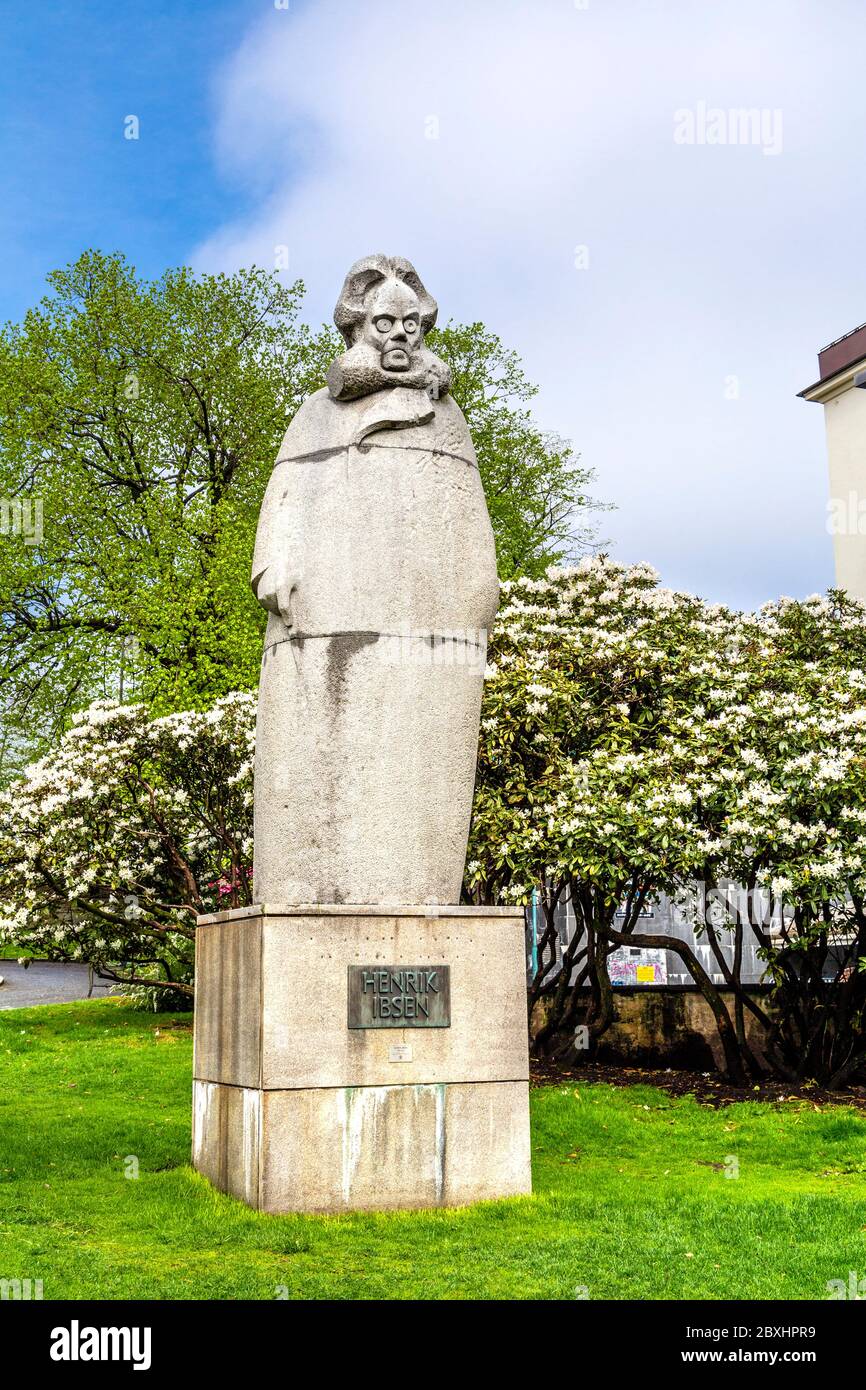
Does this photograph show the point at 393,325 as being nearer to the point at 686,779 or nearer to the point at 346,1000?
the point at 346,1000

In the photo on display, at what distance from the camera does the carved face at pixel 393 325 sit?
7.74 m

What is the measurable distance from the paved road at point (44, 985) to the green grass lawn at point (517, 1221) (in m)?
12.8

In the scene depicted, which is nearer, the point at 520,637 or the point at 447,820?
the point at 447,820

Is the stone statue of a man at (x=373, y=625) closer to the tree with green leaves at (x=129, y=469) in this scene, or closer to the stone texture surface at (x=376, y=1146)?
the stone texture surface at (x=376, y=1146)

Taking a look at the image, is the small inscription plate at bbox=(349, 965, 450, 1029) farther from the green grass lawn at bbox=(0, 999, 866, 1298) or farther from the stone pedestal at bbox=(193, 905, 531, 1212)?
the green grass lawn at bbox=(0, 999, 866, 1298)

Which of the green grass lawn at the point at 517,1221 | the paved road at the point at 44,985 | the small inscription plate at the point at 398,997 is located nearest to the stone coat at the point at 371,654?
the small inscription plate at the point at 398,997

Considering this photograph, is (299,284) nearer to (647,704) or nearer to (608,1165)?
(647,704)

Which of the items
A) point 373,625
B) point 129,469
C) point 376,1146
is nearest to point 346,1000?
point 376,1146

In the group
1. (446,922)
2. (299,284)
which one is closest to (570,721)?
(446,922)

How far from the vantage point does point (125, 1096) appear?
11.7 m

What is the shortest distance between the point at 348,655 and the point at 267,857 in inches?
48.0

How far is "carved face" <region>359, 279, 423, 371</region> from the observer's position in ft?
25.4

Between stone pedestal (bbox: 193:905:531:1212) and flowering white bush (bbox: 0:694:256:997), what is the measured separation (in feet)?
27.0

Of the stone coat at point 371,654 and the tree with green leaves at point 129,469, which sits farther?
the tree with green leaves at point 129,469
